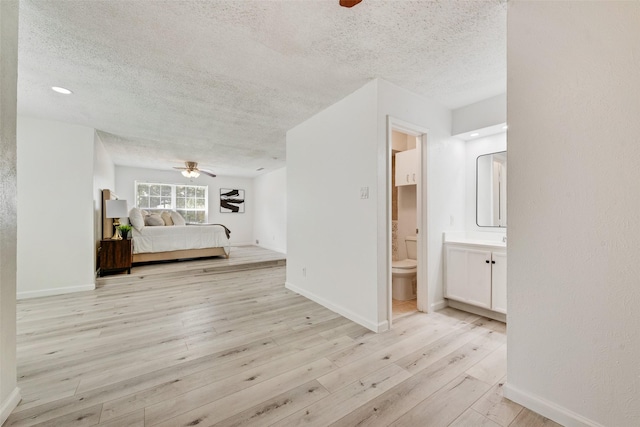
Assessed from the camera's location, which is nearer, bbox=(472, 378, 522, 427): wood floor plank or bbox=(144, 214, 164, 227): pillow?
bbox=(472, 378, 522, 427): wood floor plank

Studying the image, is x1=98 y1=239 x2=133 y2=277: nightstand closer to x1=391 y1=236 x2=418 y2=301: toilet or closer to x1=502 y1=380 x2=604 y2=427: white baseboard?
x1=391 y1=236 x2=418 y2=301: toilet

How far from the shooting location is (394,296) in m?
3.39

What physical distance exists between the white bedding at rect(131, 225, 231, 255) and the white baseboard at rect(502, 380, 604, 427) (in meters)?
5.55

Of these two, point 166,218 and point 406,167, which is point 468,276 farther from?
point 166,218

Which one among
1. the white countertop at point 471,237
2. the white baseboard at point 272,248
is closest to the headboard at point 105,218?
the white baseboard at point 272,248

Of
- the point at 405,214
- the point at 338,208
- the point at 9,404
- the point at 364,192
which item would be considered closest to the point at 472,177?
the point at 405,214

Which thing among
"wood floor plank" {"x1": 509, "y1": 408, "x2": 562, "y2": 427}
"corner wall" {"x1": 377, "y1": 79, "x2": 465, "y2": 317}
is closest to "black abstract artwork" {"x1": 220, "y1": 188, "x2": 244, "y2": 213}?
"corner wall" {"x1": 377, "y1": 79, "x2": 465, "y2": 317}

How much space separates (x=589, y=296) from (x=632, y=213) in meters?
0.44

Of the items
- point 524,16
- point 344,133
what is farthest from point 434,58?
point 344,133

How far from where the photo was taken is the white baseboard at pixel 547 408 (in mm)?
1307

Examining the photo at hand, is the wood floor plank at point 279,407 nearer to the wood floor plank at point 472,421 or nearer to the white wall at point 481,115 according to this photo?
the wood floor plank at point 472,421

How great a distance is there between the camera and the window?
286 inches

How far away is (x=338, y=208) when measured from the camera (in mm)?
2896

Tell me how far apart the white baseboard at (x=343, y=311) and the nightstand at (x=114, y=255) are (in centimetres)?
304
